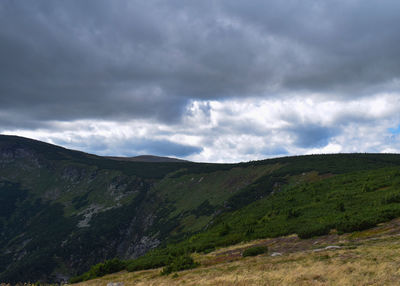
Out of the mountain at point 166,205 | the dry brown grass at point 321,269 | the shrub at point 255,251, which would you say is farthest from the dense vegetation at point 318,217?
the dry brown grass at point 321,269

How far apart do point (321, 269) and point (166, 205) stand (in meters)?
91.1

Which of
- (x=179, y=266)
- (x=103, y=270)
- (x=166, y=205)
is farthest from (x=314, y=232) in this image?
(x=166, y=205)

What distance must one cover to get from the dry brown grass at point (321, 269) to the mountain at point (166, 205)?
18.4 ft

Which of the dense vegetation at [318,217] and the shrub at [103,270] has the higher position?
the dense vegetation at [318,217]

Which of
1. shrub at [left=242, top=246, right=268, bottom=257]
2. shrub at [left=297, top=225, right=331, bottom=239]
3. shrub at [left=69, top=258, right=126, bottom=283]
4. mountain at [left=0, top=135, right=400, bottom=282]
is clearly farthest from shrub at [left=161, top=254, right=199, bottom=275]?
shrub at [left=69, top=258, right=126, bottom=283]

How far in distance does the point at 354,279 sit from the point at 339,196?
2340 cm

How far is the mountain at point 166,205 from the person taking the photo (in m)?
27.5

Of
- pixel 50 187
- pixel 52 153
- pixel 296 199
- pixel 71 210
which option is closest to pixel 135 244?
pixel 71 210

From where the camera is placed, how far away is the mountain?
27469mm

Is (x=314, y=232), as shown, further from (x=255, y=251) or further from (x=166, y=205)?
(x=166, y=205)

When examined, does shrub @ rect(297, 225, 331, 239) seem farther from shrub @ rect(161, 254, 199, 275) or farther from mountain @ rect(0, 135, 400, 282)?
shrub @ rect(161, 254, 199, 275)

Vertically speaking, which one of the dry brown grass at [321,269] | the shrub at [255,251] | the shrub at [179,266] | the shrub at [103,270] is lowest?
the shrub at [103,270]

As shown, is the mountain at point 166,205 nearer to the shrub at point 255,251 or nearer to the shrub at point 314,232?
the shrub at point 314,232

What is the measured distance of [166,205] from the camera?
100 meters
